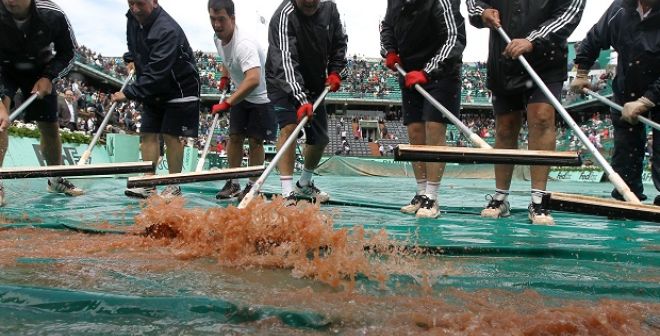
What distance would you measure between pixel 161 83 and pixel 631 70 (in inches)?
156

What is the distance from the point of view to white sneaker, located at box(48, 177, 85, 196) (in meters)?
5.25

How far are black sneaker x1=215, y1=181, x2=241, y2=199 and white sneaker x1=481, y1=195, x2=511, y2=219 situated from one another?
2.43 m

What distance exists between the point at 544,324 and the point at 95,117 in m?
20.0

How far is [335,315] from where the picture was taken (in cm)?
144

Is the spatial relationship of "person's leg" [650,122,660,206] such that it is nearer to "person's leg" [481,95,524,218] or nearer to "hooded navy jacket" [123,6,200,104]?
"person's leg" [481,95,524,218]

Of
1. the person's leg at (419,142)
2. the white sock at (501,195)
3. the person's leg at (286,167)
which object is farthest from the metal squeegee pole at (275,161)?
the white sock at (501,195)

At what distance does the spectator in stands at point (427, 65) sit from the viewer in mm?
4043

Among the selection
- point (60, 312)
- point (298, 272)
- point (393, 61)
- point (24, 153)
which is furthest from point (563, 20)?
point (24, 153)

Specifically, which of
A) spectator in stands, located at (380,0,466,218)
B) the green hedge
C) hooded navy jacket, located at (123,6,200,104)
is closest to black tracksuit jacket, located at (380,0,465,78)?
spectator in stands, located at (380,0,466,218)

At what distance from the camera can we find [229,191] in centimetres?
543

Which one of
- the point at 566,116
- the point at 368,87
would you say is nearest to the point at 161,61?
the point at 566,116

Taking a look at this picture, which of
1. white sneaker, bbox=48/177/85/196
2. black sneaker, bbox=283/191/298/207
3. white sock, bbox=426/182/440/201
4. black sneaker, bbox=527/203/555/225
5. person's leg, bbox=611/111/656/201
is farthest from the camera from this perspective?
white sneaker, bbox=48/177/85/196

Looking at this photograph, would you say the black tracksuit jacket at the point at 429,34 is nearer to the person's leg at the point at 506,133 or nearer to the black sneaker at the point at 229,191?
the person's leg at the point at 506,133

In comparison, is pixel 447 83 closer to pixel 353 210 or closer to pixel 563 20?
pixel 563 20
